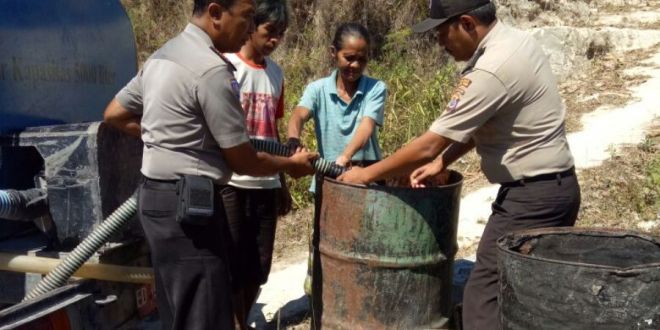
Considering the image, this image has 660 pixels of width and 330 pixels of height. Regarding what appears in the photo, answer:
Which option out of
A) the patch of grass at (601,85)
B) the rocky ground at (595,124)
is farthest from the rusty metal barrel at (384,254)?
the patch of grass at (601,85)

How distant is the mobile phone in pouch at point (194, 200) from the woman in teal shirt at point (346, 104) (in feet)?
4.67

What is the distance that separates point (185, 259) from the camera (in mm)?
3090

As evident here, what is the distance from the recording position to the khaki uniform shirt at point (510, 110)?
3191 millimetres

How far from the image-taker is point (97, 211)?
11.1ft

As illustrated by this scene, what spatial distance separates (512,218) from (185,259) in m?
1.41

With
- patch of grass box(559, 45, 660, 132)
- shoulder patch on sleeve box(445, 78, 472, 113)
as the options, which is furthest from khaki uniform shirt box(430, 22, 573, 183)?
patch of grass box(559, 45, 660, 132)

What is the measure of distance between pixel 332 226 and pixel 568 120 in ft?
15.2

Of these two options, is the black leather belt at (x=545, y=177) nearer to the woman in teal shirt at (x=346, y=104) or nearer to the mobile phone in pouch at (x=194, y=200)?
the woman in teal shirt at (x=346, y=104)

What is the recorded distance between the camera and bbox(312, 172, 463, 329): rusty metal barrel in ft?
12.1

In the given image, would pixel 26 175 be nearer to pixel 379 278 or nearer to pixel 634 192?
pixel 379 278

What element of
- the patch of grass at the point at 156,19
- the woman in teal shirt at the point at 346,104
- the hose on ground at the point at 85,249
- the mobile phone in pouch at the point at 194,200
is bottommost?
the hose on ground at the point at 85,249

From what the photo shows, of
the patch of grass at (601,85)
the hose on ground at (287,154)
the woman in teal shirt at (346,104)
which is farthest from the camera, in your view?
the patch of grass at (601,85)

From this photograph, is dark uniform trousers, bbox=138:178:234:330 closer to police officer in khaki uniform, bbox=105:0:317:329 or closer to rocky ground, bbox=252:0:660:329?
police officer in khaki uniform, bbox=105:0:317:329

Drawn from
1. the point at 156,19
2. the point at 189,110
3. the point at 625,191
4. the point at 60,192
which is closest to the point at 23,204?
Answer: the point at 60,192
